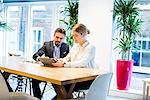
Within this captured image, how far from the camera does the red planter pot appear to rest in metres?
4.79

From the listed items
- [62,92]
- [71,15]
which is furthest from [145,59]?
[62,92]

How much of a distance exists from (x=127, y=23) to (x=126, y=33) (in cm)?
20

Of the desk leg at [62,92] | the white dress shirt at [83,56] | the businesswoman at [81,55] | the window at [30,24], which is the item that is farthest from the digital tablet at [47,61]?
the window at [30,24]

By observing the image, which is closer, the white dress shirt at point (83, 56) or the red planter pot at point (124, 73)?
the white dress shirt at point (83, 56)

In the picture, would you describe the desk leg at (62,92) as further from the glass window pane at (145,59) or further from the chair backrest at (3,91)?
the glass window pane at (145,59)

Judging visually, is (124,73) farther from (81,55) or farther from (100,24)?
(81,55)

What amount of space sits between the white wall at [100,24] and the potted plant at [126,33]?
8.5 inches

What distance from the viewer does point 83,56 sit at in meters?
3.18

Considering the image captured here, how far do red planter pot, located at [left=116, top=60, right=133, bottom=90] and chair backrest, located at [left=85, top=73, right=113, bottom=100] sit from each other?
227 cm

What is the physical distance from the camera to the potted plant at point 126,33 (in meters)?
4.80

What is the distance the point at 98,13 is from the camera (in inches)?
205

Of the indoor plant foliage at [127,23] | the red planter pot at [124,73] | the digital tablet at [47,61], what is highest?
the indoor plant foliage at [127,23]

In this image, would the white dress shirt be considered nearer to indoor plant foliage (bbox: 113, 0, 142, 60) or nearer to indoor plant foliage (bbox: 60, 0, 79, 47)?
indoor plant foliage (bbox: 113, 0, 142, 60)

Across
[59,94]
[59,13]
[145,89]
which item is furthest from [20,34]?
[59,94]
